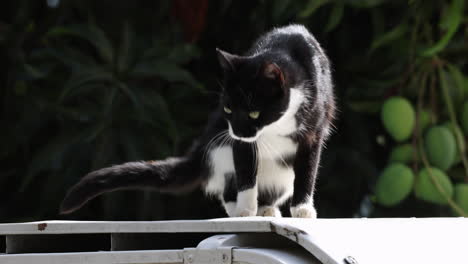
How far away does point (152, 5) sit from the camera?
275cm

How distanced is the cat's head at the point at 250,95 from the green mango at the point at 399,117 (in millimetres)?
717

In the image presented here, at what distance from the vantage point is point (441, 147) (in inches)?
90.7

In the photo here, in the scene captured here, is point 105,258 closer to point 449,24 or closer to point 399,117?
point 399,117

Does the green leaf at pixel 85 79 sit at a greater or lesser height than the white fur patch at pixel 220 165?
greater

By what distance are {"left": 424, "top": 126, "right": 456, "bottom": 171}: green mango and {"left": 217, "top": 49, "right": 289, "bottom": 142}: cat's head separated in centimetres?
77

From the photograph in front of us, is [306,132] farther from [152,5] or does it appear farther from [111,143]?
[152,5]

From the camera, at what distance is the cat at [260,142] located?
165 centimetres

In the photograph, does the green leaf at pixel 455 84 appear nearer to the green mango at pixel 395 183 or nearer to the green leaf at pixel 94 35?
the green mango at pixel 395 183

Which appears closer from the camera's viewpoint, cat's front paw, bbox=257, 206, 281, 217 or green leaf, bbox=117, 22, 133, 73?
cat's front paw, bbox=257, 206, 281, 217

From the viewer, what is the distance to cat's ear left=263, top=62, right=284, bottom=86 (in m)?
1.59

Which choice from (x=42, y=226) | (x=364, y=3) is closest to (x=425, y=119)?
(x=364, y=3)

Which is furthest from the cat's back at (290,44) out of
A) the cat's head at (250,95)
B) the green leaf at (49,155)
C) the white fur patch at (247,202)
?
the green leaf at (49,155)

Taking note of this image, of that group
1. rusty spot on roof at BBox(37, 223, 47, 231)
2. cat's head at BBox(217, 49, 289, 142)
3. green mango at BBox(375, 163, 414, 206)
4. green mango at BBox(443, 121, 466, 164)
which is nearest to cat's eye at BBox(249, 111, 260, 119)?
cat's head at BBox(217, 49, 289, 142)

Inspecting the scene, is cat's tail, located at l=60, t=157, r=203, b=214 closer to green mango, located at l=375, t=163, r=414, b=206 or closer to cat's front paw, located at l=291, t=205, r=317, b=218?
cat's front paw, located at l=291, t=205, r=317, b=218
